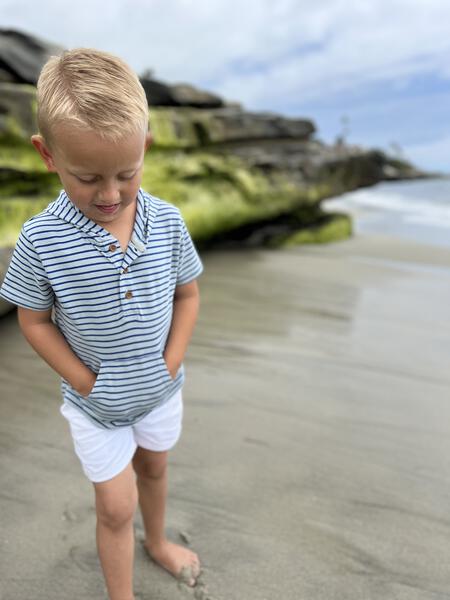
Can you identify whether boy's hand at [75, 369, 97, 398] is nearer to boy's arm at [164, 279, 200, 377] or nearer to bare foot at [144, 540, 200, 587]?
boy's arm at [164, 279, 200, 377]

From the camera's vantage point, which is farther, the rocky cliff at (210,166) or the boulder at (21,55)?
the boulder at (21,55)

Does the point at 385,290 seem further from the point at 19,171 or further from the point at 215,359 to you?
the point at 19,171

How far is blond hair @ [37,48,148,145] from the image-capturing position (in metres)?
1.11

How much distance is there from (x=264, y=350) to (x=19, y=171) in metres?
2.55

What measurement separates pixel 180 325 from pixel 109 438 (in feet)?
1.25

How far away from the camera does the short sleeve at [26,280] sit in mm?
1290

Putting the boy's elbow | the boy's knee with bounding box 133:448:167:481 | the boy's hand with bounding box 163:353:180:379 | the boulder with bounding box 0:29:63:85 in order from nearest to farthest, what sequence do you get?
the boy's elbow, the boy's hand with bounding box 163:353:180:379, the boy's knee with bounding box 133:448:167:481, the boulder with bounding box 0:29:63:85

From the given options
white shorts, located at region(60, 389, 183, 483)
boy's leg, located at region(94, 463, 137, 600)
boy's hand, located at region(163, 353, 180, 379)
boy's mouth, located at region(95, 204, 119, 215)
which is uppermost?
boy's mouth, located at region(95, 204, 119, 215)

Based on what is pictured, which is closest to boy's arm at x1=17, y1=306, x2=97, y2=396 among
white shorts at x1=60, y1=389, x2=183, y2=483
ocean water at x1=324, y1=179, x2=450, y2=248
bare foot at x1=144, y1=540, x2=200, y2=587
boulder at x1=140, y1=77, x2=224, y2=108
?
white shorts at x1=60, y1=389, x2=183, y2=483

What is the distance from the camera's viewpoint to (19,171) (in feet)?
→ 14.0

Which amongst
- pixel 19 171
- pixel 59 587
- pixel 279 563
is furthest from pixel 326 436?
pixel 19 171

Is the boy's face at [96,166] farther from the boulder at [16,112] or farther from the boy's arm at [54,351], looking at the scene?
the boulder at [16,112]

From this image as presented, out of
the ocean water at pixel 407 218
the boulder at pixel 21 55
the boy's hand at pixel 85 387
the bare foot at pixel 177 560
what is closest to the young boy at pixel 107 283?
the boy's hand at pixel 85 387

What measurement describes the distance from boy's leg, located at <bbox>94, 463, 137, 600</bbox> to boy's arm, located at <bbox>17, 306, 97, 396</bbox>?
298 millimetres
